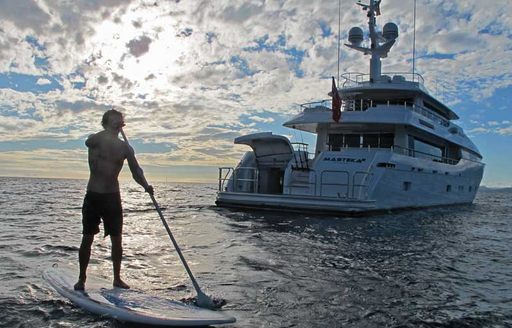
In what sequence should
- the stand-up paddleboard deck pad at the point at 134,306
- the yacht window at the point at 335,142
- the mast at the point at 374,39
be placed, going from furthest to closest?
the mast at the point at 374,39 → the yacht window at the point at 335,142 → the stand-up paddleboard deck pad at the point at 134,306

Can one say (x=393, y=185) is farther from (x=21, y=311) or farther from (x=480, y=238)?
(x=21, y=311)

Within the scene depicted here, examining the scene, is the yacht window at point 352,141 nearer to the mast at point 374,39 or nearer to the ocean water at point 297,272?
the mast at point 374,39

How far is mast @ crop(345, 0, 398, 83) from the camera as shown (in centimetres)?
2636

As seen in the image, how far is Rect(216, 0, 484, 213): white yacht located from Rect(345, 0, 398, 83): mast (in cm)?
6

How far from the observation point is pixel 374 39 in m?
26.8

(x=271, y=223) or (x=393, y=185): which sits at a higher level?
(x=393, y=185)

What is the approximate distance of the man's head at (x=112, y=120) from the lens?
215 inches

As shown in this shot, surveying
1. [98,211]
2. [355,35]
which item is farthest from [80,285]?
[355,35]

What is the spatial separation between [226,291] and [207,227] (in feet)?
25.6

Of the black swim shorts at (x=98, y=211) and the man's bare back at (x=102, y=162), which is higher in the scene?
the man's bare back at (x=102, y=162)

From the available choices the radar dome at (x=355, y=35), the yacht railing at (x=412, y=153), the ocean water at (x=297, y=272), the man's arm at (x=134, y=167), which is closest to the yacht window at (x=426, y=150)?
the yacht railing at (x=412, y=153)

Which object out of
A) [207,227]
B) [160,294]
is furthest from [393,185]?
[160,294]

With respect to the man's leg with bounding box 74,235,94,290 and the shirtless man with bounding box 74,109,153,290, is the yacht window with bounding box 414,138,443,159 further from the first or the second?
the man's leg with bounding box 74,235,94,290

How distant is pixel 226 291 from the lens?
5996 millimetres
